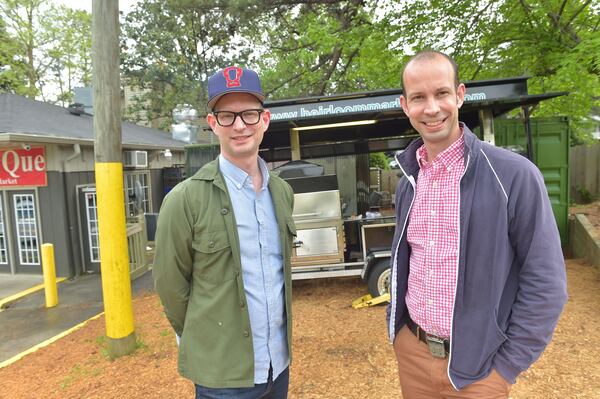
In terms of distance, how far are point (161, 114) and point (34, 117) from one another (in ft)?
57.9

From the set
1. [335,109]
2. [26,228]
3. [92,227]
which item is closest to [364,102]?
[335,109]

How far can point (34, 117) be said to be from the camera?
10.1 metres

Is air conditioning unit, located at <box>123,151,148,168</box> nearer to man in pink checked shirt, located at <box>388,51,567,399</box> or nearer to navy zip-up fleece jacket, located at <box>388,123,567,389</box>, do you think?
man in pink checked shirt, located at <box>388,51,567,399</box>

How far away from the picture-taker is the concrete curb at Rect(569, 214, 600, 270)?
6.40 metres

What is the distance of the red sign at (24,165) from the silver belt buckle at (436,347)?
374 inches

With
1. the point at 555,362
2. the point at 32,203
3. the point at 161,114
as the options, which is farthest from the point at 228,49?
the point at 555,362

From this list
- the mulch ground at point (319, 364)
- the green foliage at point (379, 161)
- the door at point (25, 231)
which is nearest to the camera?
the mulch ground at point (319, 364)

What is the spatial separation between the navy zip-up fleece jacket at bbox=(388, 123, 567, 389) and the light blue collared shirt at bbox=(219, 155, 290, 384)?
81 cm

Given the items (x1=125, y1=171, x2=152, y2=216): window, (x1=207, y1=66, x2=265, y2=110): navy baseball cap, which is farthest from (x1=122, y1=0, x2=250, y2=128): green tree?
(x1=207, y1=66, x2=265, y2=110): navy baseball cap

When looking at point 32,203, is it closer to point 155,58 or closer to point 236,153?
point 236,153

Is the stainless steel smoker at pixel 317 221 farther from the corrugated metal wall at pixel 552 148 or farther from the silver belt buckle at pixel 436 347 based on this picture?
the corrugated metal wall at pixel 552 148

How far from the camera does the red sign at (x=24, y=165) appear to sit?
352 inches

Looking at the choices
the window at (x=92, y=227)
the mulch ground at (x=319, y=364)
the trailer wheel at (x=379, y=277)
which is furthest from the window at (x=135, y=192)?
the trailer wheel at (x=379, y=277)

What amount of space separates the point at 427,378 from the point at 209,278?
1.15 meters
